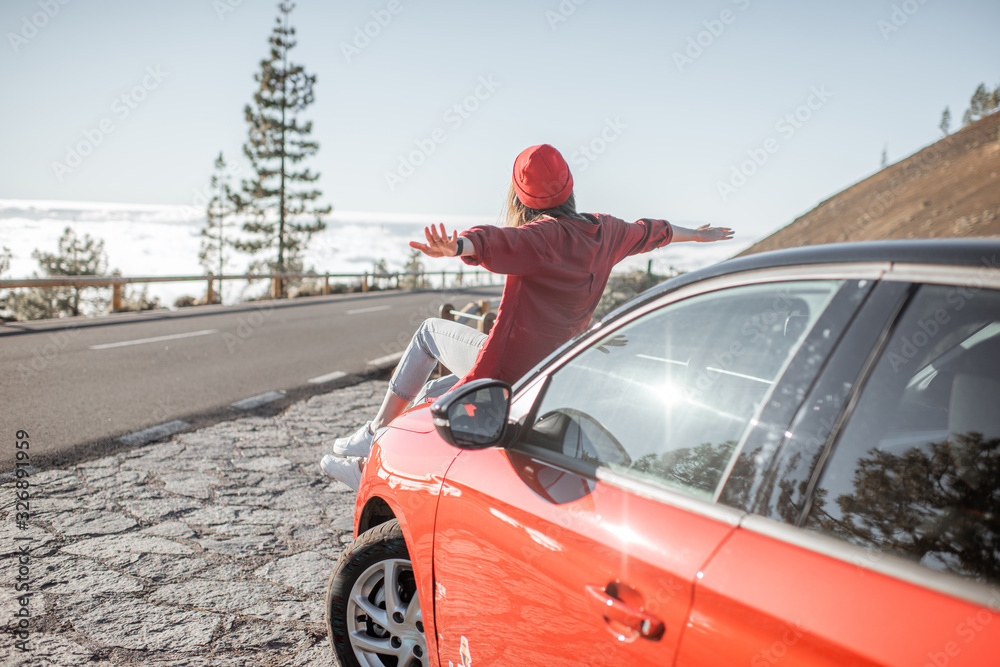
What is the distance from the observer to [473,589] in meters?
1.84

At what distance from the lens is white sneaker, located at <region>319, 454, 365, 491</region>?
366 cm

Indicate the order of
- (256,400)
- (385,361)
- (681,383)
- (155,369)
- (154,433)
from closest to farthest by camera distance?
(681,383) < (154,433) < (256,400) < (155,369) < (385,361)

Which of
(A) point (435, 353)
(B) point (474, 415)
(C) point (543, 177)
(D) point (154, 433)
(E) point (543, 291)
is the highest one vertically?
(C) point (543, 177)

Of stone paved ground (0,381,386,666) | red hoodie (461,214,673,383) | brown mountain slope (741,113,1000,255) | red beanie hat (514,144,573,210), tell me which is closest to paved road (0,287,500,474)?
stone paved ground (0,381,386,666)

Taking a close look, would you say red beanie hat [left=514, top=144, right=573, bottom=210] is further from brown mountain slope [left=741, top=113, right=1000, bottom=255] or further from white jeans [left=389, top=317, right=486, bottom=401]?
brown mountain slope [left=741, top=113, right=1000, bottom=255]

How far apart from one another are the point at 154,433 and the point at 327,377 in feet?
9.52

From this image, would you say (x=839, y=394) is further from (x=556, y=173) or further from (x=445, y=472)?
(x=556, y=173)

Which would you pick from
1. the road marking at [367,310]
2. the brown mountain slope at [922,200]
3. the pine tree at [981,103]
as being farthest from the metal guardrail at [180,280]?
the pine tree at [981,103]

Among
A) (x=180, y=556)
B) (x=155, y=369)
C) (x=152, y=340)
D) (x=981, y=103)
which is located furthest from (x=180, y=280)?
(x=981, y=103)

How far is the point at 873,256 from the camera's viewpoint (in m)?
1.27

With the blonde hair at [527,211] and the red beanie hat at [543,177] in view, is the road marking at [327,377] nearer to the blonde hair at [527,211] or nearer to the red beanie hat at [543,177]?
the blonde hair at [527,211]

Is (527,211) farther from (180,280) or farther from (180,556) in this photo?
(180,280)

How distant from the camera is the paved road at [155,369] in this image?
5903 mm

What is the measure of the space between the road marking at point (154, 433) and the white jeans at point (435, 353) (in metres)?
2.91
